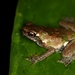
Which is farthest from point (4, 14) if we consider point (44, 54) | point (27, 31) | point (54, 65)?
point (54, 65)

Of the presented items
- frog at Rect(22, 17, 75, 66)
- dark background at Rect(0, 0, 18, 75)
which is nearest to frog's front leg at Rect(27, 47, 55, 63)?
frog at Rect(22, 17, 75, 66)

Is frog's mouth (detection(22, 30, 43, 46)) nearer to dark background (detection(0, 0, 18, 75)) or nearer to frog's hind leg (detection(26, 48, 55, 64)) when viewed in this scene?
frog's hind leg (detection(26, 48, 55, 64))

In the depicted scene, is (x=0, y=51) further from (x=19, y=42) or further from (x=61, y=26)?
(x=61, y=26)

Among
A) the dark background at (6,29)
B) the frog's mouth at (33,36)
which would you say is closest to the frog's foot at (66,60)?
the frog's mouth at (33,36)

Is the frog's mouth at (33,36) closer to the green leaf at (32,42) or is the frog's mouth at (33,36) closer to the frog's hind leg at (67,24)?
the green leaf at (32,42)

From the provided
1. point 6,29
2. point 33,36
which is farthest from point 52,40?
point 6,29
